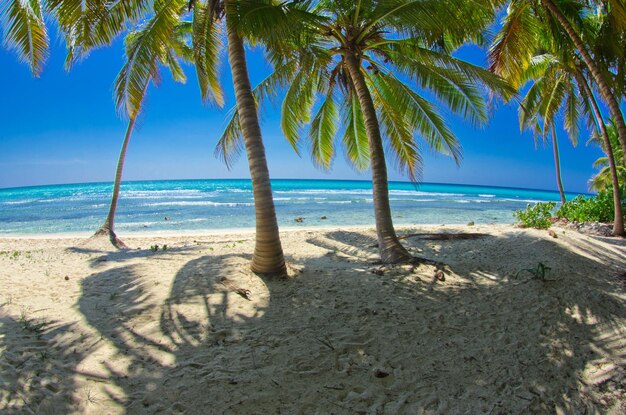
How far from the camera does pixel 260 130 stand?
521 cm

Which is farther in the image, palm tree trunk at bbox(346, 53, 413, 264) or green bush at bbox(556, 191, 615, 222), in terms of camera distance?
green bush at bbox(556, 191, 615, 222)

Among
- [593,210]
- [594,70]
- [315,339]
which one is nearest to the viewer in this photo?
[315,339]

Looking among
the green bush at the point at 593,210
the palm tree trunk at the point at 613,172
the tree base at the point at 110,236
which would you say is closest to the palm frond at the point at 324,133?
the tree base at the point at 110,236

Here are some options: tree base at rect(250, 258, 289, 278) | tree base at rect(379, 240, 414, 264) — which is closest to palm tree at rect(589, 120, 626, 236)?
tree base at rect(379, 240, 414, 264)

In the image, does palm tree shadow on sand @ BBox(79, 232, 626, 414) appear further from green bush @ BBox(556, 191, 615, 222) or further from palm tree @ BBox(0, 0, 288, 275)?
green bush @ BBox(556, 191, 615, 222)

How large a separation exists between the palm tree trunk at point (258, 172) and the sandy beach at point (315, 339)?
1.11ft

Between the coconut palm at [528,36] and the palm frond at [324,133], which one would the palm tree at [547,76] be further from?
the palm frond at [324,133]

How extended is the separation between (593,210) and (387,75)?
10.4 m

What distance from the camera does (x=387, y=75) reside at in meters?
7.46

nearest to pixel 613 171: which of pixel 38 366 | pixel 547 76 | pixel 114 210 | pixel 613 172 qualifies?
pixel 613 172

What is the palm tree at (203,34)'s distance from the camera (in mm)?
4750

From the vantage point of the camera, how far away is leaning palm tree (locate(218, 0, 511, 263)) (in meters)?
5.77

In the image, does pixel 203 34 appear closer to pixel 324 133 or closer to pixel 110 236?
pixel 324 133

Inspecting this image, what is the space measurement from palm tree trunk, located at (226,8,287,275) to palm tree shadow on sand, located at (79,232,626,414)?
0.33 m
